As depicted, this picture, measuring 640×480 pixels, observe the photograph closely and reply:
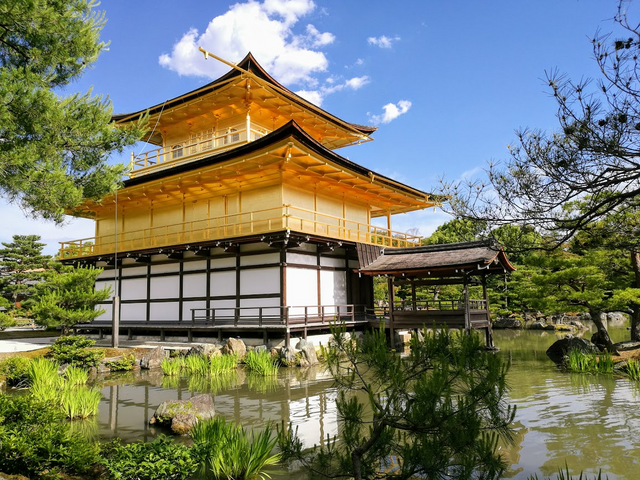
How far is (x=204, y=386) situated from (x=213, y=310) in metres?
6.76

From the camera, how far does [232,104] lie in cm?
1997

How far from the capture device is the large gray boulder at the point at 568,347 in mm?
13516

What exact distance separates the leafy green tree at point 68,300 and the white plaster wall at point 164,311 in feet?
16.4

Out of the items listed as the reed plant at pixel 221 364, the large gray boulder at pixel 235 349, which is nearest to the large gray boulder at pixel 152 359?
the large gray boulder at pixel 235 349

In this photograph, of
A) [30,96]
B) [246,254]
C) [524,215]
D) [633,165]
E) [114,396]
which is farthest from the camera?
[246,254]

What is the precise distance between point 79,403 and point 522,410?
7772 mm

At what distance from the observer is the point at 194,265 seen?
1888 centimetres

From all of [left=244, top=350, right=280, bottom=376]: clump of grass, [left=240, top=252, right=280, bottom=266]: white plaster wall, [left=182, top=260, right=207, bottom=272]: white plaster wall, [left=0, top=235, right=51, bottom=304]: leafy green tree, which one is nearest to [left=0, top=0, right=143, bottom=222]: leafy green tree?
[left=244, top=350, right=280, bottom=376]: clump of grass

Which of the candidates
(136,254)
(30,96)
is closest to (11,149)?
(30,96)

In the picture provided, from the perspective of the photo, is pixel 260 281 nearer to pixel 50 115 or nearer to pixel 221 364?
pixel 221 364

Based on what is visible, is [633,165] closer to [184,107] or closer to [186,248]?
[186,248]

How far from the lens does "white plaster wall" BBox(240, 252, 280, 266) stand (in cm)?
1658

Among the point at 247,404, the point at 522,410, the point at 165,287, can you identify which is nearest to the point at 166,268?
the point at 165,287

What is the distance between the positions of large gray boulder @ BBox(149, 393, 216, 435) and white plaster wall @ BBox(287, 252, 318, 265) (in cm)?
915
